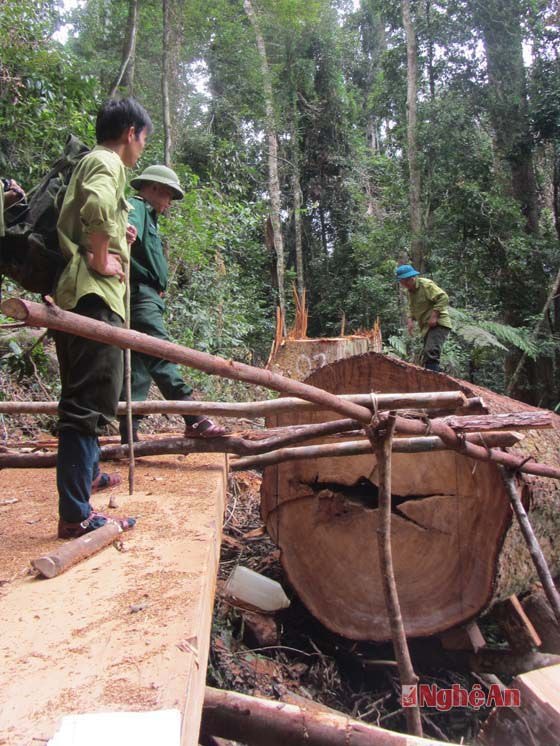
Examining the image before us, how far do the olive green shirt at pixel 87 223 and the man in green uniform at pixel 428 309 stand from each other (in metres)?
5.15

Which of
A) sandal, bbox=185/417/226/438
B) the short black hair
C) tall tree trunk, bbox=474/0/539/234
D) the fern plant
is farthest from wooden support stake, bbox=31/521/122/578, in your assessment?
tall tree trunk, bbox=474/0/539/234

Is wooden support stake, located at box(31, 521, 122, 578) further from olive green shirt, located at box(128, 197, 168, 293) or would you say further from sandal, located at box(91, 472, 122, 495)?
olive green shirt, located at box(128, 197, 168, 293)

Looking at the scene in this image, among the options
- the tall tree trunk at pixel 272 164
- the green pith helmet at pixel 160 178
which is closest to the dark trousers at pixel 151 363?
the green pith helmet at pixel 160 178

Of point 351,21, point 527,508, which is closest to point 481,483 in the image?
point 527,508

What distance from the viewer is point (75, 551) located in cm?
172

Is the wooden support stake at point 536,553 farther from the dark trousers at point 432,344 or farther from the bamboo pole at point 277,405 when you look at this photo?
the dark trousers at point 432,344

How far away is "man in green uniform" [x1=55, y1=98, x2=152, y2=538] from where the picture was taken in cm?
196

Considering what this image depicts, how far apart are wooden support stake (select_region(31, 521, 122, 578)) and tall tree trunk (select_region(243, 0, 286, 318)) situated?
1274 cm

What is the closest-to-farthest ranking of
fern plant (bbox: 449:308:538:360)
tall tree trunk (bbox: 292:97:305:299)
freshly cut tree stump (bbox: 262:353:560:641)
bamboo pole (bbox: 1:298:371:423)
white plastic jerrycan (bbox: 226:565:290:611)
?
bamboo pole (bbox: 1:298:371:423)
freshly cut tree stump (bbox: 262:353:560:641)
white plastic jerrycan (bbox: 226:565:290:611)
fern plant (bbox: 449:308:538:360)
tall tree trunk (bbox: 292:97:305:299)

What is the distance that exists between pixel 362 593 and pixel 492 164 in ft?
34.9

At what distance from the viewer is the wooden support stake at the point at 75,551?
161 centimetres

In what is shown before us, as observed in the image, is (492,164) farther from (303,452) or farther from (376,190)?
(303,452)

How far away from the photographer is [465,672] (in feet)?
10.3

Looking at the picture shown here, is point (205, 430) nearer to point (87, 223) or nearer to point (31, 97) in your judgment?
point (87, 223)
